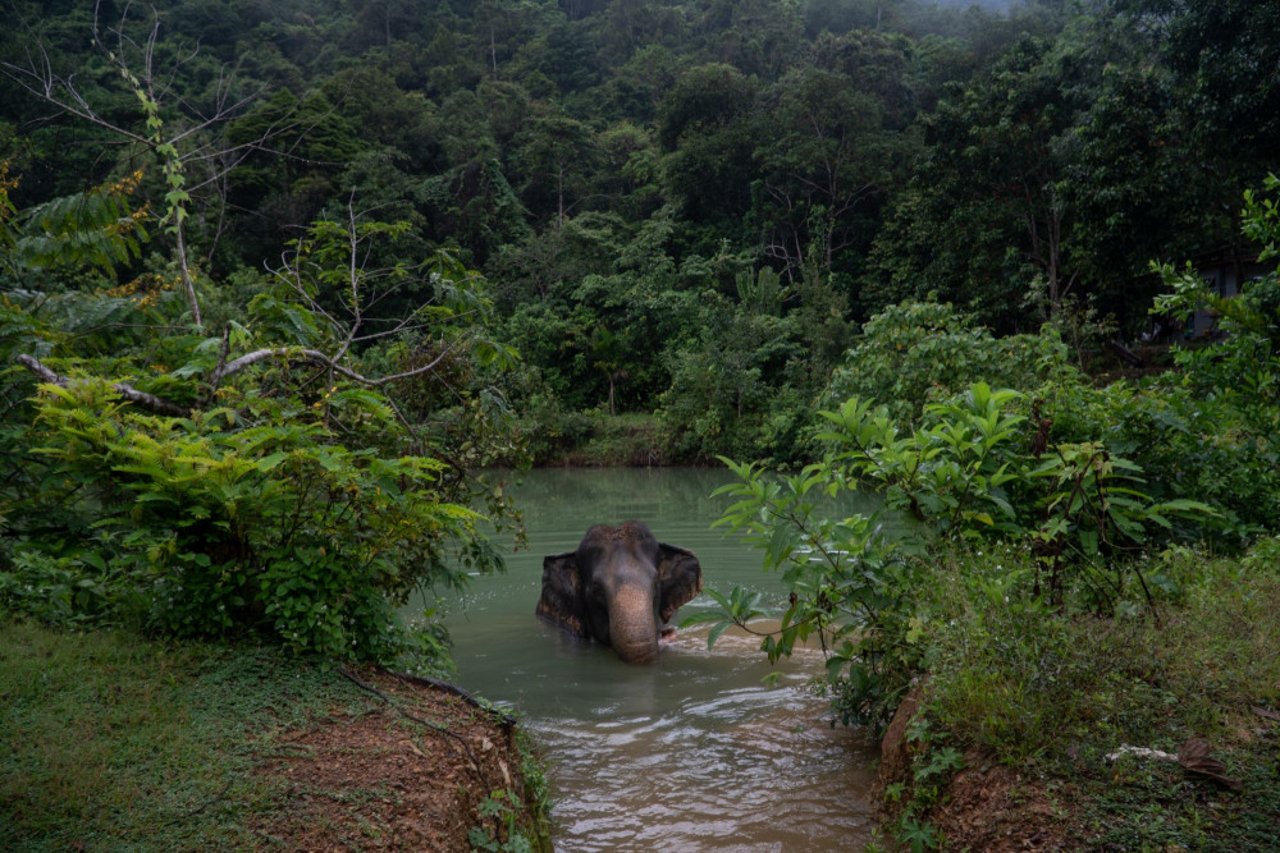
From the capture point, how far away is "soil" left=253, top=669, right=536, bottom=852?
339 cm

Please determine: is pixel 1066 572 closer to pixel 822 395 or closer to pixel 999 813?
pixel 999 813

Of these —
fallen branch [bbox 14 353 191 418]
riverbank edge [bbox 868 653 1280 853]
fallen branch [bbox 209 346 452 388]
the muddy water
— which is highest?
fallen branch [bbox 209 346 452 388]

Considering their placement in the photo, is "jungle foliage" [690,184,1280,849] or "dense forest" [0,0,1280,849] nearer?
"jungle foliage" [690,184,1280,849]

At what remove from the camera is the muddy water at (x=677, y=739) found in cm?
481

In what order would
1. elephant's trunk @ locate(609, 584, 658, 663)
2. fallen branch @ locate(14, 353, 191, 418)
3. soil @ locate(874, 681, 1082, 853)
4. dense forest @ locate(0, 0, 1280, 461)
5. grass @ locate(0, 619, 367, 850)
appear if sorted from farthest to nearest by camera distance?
dense forest @ locate(0, 0, 1280, 461), elephant's trunk @ locate(609, 584, 658, 663), fallen branch @ locate(14, 353, 191, 418), soil @ locate(874, 681, 1082, 853), grass @ locate(0, 619, 367, 850)

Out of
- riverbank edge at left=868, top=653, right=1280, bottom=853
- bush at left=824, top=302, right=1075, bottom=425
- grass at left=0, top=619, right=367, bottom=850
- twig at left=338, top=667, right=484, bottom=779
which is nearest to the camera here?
grass at left=0, top=619, right=367, bottom=850

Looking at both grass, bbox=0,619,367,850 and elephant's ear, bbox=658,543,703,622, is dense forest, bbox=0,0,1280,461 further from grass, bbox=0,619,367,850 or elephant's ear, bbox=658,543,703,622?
grass, bbox=0,619,367,850

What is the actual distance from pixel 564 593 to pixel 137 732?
18.3ft

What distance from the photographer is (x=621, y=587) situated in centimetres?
820

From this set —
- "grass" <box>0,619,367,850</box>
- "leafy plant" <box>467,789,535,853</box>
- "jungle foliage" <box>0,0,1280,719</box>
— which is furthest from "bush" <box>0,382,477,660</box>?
"leafy plant" <box>467,789,535,853</box>

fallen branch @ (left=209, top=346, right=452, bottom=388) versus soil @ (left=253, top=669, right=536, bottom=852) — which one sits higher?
fallen branch @ (left=209, top=346, right=452, bottom=388)

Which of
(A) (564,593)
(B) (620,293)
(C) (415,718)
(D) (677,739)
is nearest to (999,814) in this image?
(C) (415,718)

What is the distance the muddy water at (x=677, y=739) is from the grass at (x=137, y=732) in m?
1.73

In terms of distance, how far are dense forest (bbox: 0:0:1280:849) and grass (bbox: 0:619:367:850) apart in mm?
283
